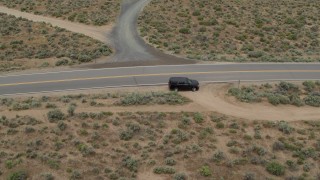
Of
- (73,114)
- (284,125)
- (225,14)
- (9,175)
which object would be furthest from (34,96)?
(225,14)

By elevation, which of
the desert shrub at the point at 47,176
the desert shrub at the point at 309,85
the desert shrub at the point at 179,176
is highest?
the desert shrub at the point at 309,85

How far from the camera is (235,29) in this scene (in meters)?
69.1

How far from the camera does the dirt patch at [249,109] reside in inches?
1644

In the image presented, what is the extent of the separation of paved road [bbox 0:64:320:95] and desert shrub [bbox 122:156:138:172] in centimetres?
1554

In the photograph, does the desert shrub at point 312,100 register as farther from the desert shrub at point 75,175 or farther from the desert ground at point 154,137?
the desert shrub at point 75,175

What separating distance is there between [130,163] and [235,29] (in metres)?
42.4

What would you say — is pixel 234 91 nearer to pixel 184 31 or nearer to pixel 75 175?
pixel 75 175

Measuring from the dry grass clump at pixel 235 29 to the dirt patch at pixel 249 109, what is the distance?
40.3ft

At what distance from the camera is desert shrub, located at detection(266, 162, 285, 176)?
3362 centimetres

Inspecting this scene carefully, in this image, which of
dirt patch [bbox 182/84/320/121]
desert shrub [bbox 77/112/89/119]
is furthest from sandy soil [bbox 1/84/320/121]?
desert shrub [bbox 77/112/89/119]

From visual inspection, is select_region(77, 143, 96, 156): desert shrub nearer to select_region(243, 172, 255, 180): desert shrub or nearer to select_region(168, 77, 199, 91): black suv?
select_region(243, 172, 255, 180): desert shrub

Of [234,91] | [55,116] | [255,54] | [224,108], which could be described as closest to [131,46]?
[255,54]

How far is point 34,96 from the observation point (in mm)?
45000

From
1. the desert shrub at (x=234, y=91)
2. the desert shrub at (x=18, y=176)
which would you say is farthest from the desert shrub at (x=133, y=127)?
the desert shrub at (x=234, y=91)
